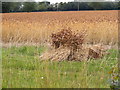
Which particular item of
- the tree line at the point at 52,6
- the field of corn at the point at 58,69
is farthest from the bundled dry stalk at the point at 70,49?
the tree line at the point at 52,6

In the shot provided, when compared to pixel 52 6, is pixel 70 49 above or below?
below

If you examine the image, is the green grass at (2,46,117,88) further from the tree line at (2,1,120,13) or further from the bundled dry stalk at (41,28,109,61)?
the tree line at (2,1,120,13)

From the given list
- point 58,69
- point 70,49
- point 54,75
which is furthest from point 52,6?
point 54,75

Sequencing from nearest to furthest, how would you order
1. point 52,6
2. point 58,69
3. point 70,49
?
point 58,69 < point 70,49 < point 52,6

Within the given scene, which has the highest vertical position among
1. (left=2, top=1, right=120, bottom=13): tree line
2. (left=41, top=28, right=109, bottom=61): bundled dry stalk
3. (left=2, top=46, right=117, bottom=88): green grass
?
(left=2, top=1, right=120, bottom=13): tree line

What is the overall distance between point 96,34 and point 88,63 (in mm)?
3208

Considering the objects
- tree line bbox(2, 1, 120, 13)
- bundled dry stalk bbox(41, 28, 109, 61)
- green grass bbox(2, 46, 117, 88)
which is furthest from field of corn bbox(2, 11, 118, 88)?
tree line bbox(2, 1, 120, 13)

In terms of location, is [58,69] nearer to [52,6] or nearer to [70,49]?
[70,49]

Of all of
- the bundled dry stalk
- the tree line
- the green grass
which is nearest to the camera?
the green grass

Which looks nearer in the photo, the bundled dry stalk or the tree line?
the bundled dry stalk

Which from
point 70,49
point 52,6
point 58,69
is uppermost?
point 52,6

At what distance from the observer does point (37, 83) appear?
12.9ft

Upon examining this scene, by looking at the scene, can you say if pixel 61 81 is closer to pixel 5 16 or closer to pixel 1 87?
pixel 1 87

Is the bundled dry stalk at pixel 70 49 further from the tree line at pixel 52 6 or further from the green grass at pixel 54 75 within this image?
the tree line at pixel 52 6
